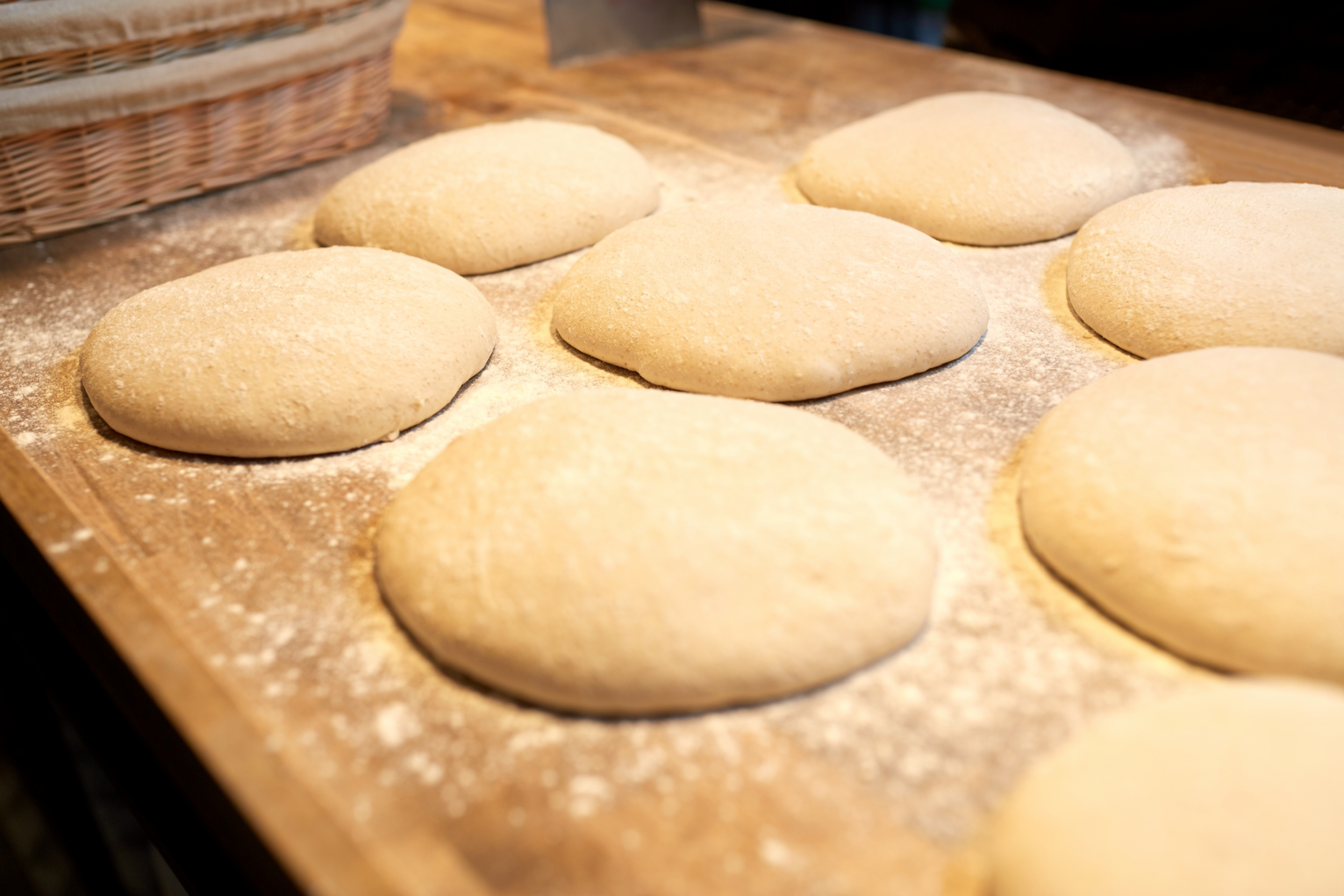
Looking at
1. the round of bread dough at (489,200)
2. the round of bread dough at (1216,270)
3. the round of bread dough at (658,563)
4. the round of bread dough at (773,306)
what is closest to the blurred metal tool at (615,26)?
the round of bread dough at (489,200)

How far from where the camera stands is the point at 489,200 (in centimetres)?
142

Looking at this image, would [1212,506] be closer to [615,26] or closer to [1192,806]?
[1192,806]

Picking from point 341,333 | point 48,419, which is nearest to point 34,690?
point 48,419

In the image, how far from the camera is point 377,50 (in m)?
1.83

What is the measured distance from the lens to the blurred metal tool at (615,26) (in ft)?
7.63

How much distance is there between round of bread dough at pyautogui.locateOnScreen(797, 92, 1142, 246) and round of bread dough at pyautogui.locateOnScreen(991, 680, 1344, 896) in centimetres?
92

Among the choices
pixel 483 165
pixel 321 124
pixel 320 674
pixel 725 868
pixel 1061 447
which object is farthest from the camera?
pixel 321 124

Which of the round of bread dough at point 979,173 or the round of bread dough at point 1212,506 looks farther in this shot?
the round of bread dough at point 979,173

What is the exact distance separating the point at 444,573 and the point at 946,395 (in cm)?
65

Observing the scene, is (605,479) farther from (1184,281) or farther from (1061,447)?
(1184,281)

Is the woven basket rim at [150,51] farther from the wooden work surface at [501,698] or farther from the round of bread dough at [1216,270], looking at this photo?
the round of bread dough at [1216,270]

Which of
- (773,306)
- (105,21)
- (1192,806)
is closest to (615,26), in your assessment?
(105,21)

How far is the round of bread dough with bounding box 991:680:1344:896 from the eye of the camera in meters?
0.58

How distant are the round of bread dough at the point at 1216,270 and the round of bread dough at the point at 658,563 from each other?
0.49 meters
